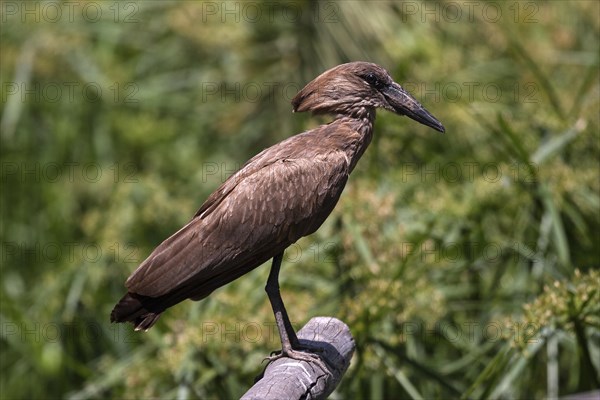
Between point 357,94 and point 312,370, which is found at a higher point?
point 357,94

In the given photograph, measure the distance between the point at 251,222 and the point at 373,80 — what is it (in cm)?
68

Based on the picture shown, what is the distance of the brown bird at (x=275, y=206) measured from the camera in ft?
11.9

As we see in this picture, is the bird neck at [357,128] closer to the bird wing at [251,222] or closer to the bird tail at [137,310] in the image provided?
the bird wing at [251,222]

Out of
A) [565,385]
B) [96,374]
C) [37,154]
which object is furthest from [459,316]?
[37,154]

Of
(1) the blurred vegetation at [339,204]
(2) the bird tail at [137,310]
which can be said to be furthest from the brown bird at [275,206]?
(1) the blurred vegetation at [339,204]

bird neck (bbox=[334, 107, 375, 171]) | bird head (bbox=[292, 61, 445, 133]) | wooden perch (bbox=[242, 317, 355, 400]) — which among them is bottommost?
wooden perch (bbox=[242, 317, 355, 400])

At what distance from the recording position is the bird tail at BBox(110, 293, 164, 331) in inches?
142

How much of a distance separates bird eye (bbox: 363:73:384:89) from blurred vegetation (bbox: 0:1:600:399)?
114 cm

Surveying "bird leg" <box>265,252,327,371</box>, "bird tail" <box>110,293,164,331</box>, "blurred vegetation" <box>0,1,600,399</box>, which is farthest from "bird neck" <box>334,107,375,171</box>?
"blurred vegetation" <box>0,1,600,399</box>

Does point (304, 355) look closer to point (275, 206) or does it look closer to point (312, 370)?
point (312, 370)

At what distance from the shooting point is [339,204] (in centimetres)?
558

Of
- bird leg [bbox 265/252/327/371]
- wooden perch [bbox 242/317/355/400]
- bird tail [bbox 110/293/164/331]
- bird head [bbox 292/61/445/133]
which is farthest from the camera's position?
bird head [bbox 292/61/445/133]

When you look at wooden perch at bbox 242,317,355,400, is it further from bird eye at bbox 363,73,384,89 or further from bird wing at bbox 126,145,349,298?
bird eye at bbox 363,73,384,89

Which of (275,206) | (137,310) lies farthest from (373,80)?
(137,310)
